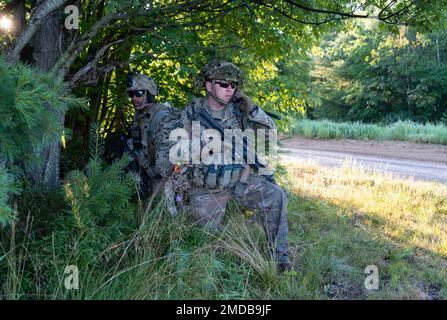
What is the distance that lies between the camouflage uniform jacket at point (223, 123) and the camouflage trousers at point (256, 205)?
7 centimetres

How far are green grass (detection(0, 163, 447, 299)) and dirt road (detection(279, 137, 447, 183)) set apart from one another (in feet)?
14.8

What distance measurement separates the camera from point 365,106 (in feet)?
88.4

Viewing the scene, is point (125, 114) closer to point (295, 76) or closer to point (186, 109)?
point (186, 109)

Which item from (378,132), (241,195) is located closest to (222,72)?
(241,195)

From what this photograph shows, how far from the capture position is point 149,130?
4340 mm

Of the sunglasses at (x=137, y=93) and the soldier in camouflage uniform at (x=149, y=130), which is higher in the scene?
the sunglasses at (x=137, y=93)

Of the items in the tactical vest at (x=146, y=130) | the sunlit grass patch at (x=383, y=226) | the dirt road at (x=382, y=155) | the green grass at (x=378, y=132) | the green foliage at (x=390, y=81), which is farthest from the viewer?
the green foliage at (x=390, y=81)

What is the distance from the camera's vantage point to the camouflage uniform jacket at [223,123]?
3.95 meters

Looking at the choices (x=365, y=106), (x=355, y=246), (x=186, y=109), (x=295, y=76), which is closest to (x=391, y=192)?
(x=295, y=76)

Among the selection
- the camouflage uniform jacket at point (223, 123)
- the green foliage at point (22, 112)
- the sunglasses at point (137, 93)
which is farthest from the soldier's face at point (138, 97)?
the green foliage at point (22, 112)

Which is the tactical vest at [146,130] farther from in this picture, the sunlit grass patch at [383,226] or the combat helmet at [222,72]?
the sunlit grass patch at [383,226]

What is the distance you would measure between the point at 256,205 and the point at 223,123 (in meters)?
0.79

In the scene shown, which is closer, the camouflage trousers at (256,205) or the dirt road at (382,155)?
the camouflage trousers at (256,205)

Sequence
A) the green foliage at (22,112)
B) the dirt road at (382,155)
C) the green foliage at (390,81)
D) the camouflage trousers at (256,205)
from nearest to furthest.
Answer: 1. the green foliage at (22,112)
2. the camouflage trousers at (256,205)
3. the dirt road at (382,155)
4. the green foliage at (390,81)
